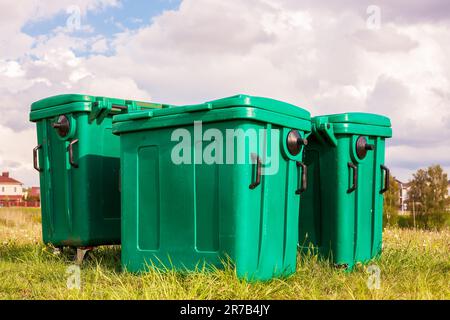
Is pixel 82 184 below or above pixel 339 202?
above

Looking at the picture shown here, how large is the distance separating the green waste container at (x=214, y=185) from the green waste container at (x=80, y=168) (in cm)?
78

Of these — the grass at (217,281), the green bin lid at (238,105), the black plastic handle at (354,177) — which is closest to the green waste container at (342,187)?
the black plastic handle at (354,177)

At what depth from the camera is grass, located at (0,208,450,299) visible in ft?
10.4

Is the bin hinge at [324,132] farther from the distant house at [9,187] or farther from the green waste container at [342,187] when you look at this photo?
the distant house at [9,187]

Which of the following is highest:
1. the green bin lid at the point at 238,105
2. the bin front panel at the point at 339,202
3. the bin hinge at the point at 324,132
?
the green bin lid at the point at 238,105

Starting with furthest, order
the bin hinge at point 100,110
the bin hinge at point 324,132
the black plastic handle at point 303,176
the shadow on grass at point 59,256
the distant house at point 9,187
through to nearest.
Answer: the distant house at point 9,187
the shadow on grass at point 59,256
the bin hinge at point 100,110
the bin hinge at point 324,132
the black plastic handle at point 303,176

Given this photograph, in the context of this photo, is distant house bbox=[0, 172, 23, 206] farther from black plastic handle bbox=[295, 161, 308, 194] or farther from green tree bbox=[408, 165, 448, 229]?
black plastic handle bbox=[295, 161, 308, 194]

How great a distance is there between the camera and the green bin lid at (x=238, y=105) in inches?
133

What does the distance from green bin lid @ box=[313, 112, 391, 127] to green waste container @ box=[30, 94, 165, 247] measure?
1575 millimetres

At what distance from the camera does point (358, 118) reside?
4.44m

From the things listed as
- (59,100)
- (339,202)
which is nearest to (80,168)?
(59,100)

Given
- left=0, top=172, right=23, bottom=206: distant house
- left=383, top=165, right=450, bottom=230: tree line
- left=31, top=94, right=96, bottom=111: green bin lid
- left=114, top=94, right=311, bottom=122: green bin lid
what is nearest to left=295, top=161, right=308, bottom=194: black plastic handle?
left=114, top=94, right=311, bottom=122: green bin lid

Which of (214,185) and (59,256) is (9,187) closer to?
(59,256)

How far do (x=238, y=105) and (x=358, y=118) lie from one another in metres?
1.44
